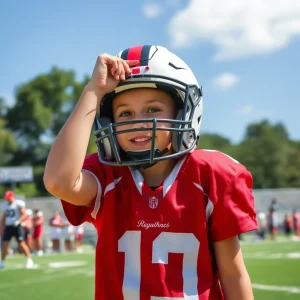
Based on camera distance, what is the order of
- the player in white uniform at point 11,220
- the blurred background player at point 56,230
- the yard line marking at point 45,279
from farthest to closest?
the blurred background player at point 56,230 < the player in white uniform at point 11,220 < the yard line marking at point 45,279

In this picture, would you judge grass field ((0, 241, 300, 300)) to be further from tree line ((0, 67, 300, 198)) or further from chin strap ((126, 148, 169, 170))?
tree line ((0, 67, 300, 198))

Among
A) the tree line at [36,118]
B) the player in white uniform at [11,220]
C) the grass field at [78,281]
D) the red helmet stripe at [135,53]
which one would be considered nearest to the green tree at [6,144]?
the tree line at [36,118]

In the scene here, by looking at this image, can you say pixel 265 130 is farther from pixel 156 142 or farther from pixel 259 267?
pixel 156 142

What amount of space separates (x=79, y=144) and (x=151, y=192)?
1.15 ft

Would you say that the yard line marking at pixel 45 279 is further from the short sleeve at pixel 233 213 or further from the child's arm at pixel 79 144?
the short sleeve at pixel 233 213

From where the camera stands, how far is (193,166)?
2.05m

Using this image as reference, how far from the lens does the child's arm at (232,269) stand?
201 centimetres

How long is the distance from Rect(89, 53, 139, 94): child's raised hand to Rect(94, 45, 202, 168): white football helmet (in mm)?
41

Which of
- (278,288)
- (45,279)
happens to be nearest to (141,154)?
(278,288)

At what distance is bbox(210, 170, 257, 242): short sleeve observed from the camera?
196 cm

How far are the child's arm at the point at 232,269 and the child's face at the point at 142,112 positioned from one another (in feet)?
1.49

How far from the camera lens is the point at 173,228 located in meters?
1.98

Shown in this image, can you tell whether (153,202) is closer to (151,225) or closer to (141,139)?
(151,225)

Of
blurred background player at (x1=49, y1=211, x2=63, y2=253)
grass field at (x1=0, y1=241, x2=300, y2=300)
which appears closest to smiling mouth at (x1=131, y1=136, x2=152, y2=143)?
grass field at (x1=0, y1=241, x2=300, y2=300)
